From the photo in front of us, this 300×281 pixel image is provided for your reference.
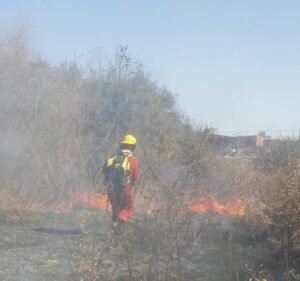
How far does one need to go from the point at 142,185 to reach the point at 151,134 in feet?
16.0

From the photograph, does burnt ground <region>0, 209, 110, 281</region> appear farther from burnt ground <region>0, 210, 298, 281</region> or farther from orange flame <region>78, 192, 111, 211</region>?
orange flame <region>78, 192, 111, 211</region>

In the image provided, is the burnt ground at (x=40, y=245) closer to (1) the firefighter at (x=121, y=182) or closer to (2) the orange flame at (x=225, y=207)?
(1) the firefighter at (x=121, y=182)

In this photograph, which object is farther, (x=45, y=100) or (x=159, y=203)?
(x=45, y=100)

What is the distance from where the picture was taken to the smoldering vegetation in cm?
670

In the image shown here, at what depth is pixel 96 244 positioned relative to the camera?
748 cm

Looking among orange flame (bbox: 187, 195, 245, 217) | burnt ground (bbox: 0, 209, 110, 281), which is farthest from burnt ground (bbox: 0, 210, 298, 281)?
orange flame (bbox: 187, 195, 245, 217)

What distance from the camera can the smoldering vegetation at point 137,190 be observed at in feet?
22.0

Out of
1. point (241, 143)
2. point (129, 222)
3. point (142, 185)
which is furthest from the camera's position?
point (241, 143)

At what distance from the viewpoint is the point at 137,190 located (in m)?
11.4

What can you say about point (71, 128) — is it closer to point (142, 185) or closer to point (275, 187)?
point (142, 185)

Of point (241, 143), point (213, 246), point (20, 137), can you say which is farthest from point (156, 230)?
point (241, 143)

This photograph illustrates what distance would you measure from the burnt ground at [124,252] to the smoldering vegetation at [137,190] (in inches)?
0.9

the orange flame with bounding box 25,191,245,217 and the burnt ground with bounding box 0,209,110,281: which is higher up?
the orange flame with bounding box 25,191,245,217

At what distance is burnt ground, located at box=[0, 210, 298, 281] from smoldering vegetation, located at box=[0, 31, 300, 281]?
0.02m
